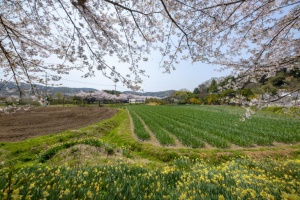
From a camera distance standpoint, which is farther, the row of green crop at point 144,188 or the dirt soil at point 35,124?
the dirt soil at point 35,124

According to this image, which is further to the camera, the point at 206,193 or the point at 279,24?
the point at 279,24

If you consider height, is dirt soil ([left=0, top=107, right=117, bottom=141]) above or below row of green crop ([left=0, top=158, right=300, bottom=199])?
below

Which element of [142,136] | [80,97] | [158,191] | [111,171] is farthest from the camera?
[80,97]

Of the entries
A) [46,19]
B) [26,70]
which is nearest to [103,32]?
[46,19]

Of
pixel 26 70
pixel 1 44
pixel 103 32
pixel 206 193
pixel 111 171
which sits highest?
pixel 103 32

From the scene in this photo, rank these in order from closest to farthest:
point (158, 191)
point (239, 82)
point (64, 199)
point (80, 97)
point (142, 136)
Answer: point (64, 199)
point (158, 191)
point (239, 82)
point (142, 136)
point (80, 97)

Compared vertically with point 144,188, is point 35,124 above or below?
below

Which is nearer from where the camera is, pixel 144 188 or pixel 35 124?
pixel 144 188

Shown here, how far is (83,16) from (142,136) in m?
9.28

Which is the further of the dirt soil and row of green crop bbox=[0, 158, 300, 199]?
the dirt soil

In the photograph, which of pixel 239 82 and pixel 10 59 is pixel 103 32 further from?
pixel 239 82

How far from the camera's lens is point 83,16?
10.1 ft

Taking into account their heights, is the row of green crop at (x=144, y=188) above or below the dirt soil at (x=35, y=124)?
above

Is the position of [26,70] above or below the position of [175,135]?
above
